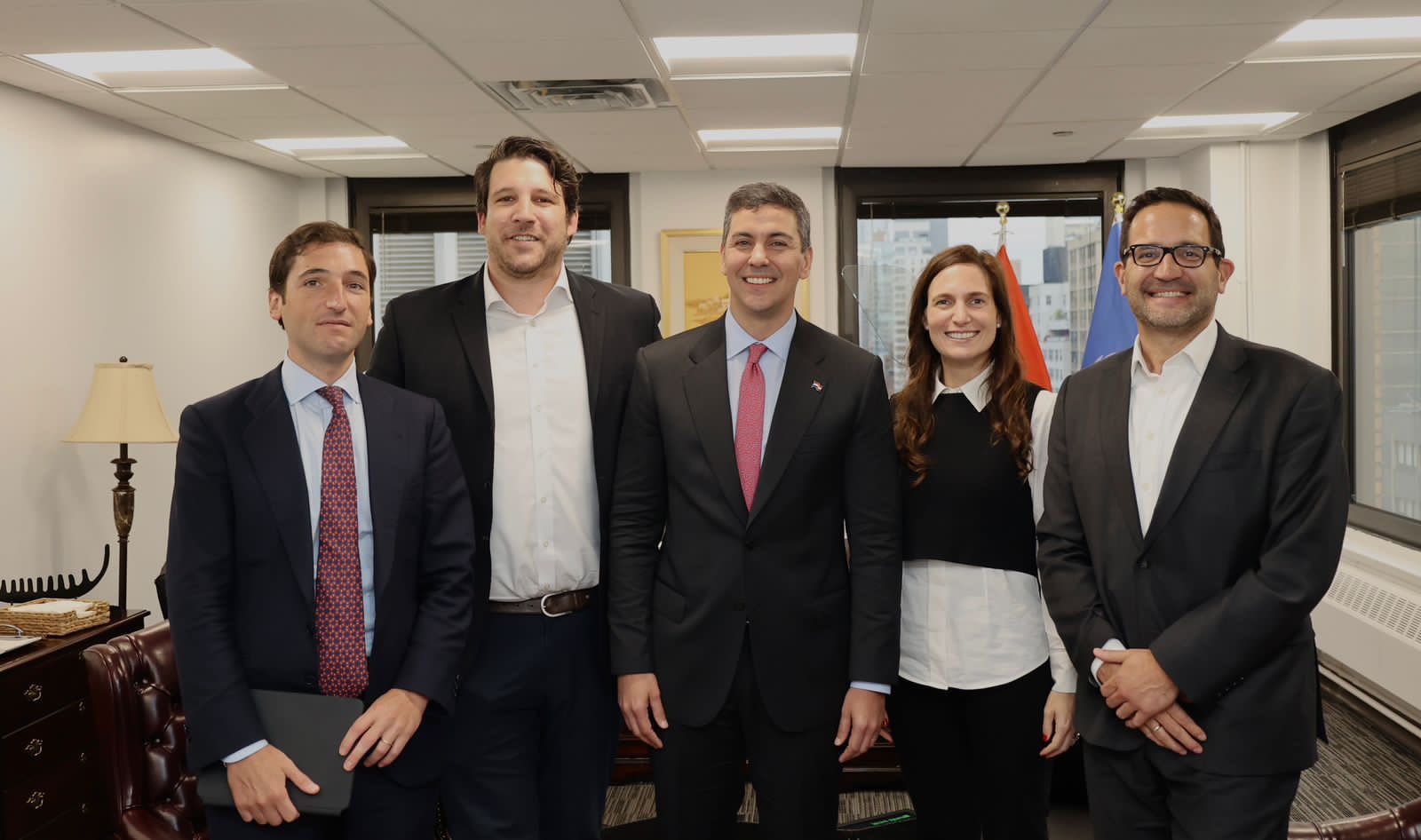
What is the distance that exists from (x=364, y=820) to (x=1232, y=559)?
1.59 m

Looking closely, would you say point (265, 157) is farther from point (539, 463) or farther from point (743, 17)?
point (539, 463)

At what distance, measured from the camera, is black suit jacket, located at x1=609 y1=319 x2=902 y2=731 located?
207 centimetres

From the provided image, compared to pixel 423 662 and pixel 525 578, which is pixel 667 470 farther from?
pixel 423 662

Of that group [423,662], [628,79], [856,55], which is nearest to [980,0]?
[856,55]

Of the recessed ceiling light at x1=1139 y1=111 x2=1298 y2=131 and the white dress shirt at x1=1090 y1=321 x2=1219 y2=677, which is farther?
the recessed ceiling light at x1=1139 y1=111 x2=1298 y2=131

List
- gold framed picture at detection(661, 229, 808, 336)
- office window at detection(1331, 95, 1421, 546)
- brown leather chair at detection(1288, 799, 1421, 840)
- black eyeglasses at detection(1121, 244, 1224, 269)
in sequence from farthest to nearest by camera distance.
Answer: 1. gold framed picture at detection(661, 229, 808, 336)
2. office window at detection(1331, 95, 1421, 546)
3. black eyeglasses at detection(1121, 244, 1224, 269)
4. brown leather chair at detection(1288, 799, 1421, 840)

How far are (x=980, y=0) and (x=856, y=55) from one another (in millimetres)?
786

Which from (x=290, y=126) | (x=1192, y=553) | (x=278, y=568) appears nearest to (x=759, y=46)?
(x=290, y=126)

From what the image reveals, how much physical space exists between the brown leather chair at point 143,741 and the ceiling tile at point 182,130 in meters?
4.01

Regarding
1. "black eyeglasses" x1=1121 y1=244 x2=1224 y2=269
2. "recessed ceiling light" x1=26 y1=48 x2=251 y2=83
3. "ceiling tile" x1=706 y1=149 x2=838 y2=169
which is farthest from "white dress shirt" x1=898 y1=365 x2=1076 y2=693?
"ceiling tile" x1=706 y1=149 x2=838 y2=169

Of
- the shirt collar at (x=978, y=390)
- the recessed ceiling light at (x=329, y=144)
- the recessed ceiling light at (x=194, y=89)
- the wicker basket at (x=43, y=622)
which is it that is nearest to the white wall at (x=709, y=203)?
the recessed ceiling light at (x=329, y=144)

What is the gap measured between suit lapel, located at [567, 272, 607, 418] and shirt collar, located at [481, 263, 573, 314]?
0.04ft

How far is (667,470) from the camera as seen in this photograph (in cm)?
215

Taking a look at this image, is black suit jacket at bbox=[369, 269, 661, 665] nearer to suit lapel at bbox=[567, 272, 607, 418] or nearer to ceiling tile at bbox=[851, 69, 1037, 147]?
suit lapel at bbox=[567, 272, 607, 418]
